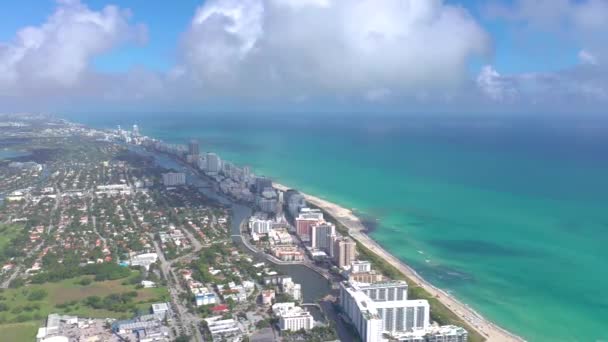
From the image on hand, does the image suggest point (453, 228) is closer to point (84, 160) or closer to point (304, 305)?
point (304, 305)

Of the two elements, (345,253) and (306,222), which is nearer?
(345,253)

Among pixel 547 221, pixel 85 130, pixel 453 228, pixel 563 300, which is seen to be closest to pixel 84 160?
pixel 85 130

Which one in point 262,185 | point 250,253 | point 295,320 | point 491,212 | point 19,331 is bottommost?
point 19,331

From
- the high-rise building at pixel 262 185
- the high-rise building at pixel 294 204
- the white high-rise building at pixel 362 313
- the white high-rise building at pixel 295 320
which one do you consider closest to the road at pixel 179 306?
the white high-rise building at pixel 295 320


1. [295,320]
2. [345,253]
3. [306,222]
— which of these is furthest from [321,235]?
[295,320]

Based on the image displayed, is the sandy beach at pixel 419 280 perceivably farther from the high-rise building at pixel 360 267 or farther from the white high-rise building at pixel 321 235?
the white high-rise building at pixel 321 235

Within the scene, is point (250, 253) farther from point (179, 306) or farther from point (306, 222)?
point (179, 306)
